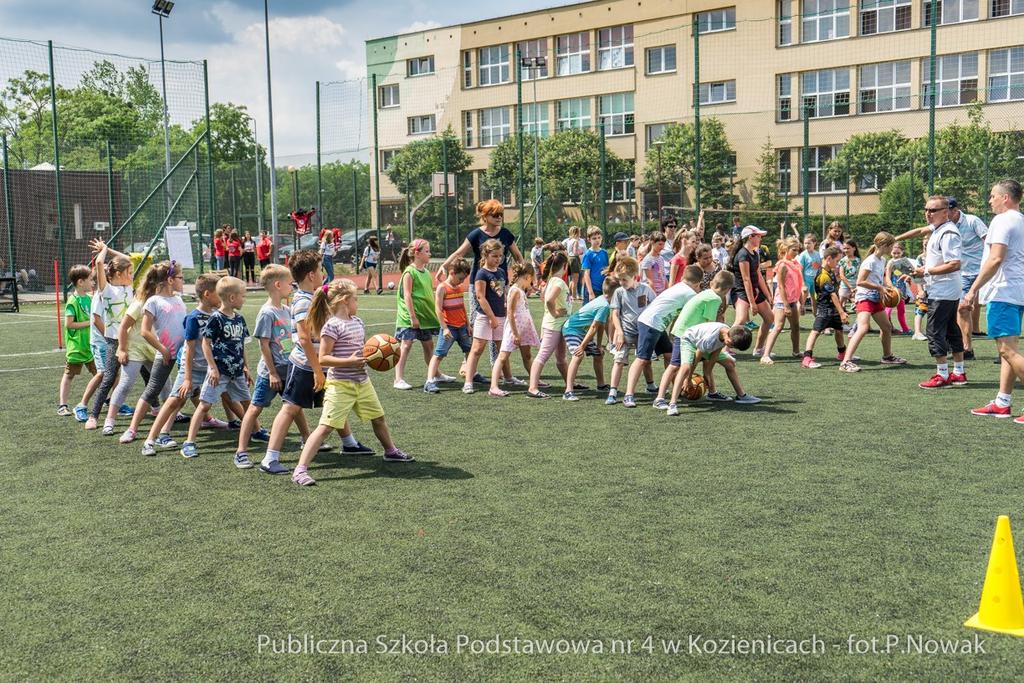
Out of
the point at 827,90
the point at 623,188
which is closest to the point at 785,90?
the point at 827,90

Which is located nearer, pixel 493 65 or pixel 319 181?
pixel 319 181

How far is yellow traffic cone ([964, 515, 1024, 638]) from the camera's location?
434cm

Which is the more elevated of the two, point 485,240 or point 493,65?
point 493,65

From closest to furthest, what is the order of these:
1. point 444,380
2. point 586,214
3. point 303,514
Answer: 1. point 303,514
2. point 444,380
3. point 586,214

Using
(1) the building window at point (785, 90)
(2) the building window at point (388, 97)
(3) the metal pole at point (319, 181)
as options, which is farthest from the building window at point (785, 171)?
(2) the building window at point (388, 97)

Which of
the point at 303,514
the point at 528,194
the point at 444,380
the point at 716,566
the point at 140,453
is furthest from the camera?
the point at 528,194

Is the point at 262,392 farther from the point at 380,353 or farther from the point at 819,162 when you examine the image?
the point at 819,162

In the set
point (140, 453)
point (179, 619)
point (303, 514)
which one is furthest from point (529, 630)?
point (140, 453)

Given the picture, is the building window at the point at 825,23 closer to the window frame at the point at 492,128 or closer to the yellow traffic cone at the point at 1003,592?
the window frame at the point at 492,128

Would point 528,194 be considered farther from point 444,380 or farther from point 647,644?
point 647,644

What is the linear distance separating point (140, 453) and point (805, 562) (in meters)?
5.57

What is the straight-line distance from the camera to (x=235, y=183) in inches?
1495

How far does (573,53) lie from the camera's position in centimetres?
6162

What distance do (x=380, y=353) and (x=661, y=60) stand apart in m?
53.3
